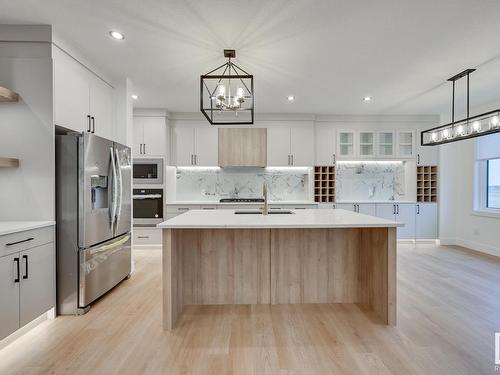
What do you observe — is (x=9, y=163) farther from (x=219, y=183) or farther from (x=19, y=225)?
(x=219, y=183)

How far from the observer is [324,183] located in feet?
18.3

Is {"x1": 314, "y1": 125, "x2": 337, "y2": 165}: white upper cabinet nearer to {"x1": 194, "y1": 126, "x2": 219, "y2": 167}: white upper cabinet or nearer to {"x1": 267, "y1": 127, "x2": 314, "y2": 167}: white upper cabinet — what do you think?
{"x1": 267, "y1": 127, "x2": 314, "y2": 167}: white upper cabinet

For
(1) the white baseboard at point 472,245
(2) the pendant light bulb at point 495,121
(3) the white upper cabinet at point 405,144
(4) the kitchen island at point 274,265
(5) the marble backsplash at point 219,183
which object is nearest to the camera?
(4) the kitchen island at point 274,265

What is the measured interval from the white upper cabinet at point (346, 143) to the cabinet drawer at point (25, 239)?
16.2 feet

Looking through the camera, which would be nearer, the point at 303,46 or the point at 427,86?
the point at 303,46

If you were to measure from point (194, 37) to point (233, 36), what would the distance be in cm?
38

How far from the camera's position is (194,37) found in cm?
265

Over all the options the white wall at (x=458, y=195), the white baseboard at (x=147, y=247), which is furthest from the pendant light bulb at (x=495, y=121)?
the white baseboard at (x=147, y=247)

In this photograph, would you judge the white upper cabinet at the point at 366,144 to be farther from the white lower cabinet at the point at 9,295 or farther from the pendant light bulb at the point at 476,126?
the white lower cabinet at the point at 9,295

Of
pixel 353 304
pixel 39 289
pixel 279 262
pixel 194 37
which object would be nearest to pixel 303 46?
pixel 194 37

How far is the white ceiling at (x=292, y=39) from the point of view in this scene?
2242mm

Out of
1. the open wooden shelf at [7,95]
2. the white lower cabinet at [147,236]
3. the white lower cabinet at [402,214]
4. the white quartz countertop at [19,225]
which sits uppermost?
the open wooden shelf at [7,95]

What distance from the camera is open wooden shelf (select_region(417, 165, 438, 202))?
551cm

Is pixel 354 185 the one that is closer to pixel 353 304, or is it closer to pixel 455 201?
pixel 455 201
